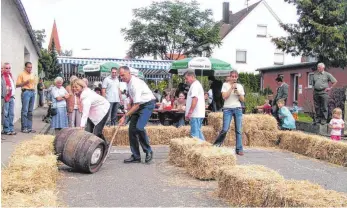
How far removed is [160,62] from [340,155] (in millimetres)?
17591

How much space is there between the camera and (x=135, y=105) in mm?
8578

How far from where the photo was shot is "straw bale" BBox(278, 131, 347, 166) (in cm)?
941

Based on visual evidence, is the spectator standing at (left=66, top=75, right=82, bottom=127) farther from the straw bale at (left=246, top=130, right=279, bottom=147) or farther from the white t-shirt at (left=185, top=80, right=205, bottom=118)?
the straw bale at (left=246, top=130, right=279, bottom=147)

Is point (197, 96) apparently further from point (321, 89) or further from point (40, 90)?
point (40, 90)

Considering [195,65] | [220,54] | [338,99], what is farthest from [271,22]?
[195,65]

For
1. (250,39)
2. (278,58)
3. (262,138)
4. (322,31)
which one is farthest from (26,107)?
(278,58)

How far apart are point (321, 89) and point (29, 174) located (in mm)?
10429

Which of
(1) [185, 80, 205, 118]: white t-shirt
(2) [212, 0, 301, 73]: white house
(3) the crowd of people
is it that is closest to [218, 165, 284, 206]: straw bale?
(3) the crowd of people

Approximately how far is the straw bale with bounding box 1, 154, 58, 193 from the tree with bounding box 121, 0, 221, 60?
44.6 metres

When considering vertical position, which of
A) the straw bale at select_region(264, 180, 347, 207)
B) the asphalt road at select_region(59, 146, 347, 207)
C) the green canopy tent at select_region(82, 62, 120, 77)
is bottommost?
the asphalt road at select_region(59, 146, 347, 207)

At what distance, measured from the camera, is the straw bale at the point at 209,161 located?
7.14 meters

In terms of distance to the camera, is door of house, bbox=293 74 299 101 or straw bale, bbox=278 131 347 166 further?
door of house, bbox=293 74 299 101

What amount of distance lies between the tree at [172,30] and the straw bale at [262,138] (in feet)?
127

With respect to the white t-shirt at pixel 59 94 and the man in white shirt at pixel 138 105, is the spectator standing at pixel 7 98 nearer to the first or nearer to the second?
the white t-shirt at pixel 59 94
